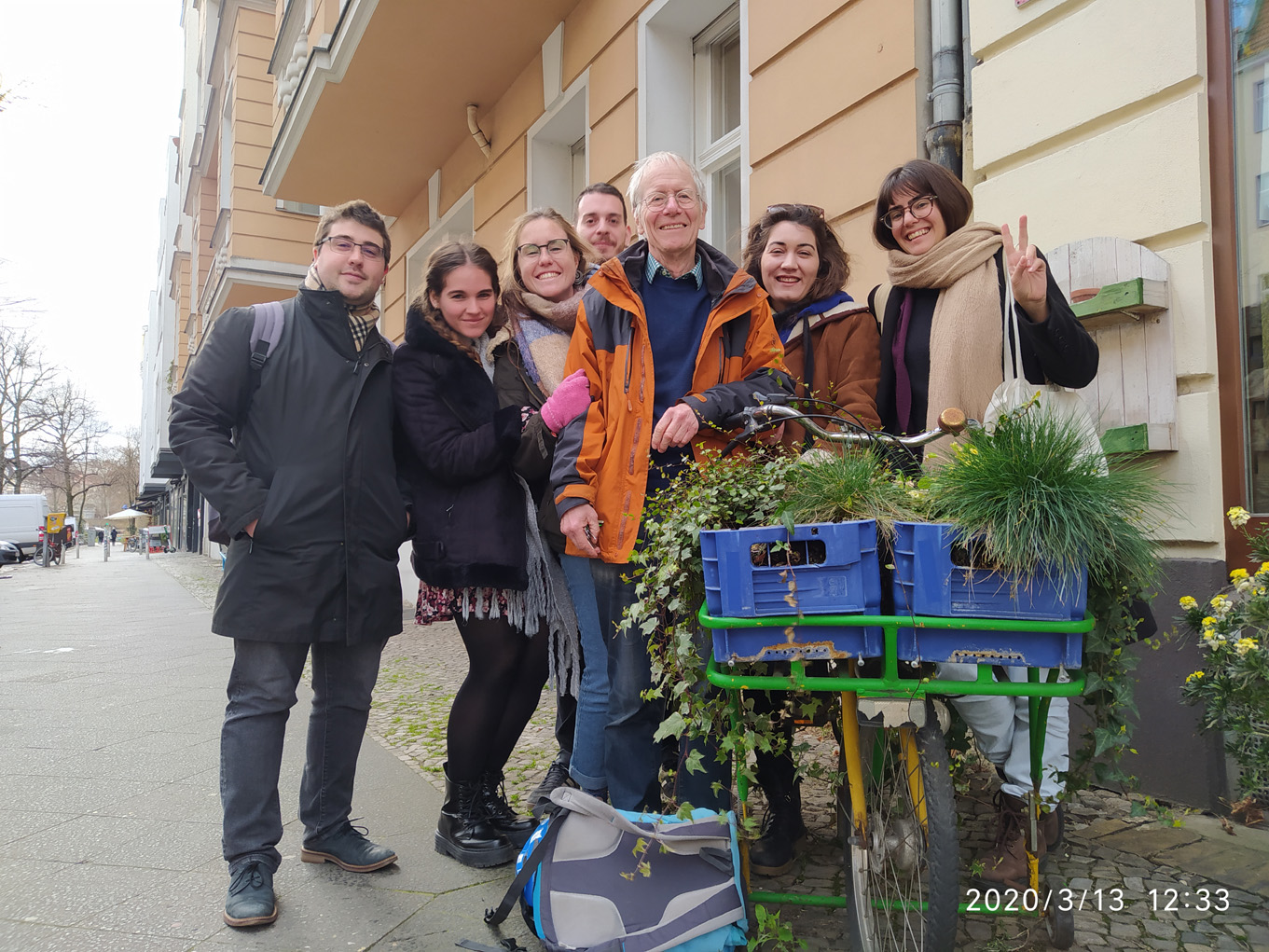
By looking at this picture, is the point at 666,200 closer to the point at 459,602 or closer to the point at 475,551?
the point at 475,551

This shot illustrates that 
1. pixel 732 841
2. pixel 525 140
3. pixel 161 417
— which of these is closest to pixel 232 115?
pixel 525 140

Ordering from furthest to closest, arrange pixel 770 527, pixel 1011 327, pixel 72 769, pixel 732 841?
pixel 72 769 < pixel 1011 327 < pixel 732 841 < pixel 770 527

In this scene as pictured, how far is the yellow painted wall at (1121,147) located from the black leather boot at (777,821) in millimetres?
1516

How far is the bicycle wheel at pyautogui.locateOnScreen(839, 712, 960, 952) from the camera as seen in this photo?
188cm

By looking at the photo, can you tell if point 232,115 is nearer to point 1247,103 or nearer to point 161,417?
point 1247,103

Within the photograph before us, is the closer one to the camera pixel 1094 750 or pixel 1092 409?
pixel 1094 750

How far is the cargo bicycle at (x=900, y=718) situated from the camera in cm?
175

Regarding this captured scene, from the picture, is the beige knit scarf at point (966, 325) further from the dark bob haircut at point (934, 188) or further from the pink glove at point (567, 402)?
the pink glove at point (567, 402)

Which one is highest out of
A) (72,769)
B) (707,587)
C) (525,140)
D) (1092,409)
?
(525,140)

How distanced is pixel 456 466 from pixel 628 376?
635mm

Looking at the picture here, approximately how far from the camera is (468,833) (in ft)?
9.36

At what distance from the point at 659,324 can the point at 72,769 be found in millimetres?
3475

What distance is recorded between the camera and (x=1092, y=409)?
11.2ft

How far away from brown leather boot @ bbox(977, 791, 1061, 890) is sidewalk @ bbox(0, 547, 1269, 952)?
0.12 metres
